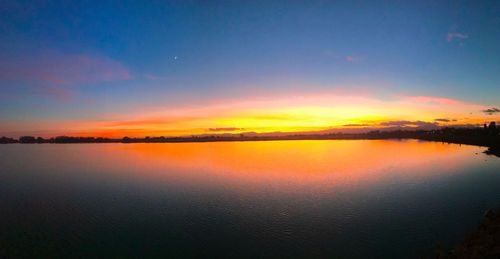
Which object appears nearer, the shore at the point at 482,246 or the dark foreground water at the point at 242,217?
the shore at the point at 482,246

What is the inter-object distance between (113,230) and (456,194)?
39806 millimetres

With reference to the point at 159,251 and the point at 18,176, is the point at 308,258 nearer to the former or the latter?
the point at 159,251

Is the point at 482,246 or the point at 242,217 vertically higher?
the point at 482,246

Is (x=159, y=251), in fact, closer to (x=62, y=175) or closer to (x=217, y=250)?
(x=217, y=250)

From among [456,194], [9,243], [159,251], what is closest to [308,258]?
[159,251]

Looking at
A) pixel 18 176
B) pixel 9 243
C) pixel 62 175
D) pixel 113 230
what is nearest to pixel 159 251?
pixel 113 230

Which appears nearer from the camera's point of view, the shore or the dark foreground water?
the shore

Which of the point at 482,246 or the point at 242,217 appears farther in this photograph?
the point at 242,217

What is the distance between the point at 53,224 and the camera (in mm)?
27625

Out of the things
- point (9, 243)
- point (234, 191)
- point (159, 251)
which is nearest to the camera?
point (159, 251)

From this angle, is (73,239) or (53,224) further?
(53,224)

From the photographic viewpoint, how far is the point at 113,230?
25719 millimetres

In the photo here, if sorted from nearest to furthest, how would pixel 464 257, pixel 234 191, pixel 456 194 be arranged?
pixel 464 257, pixel 456 194, pixel 234 191

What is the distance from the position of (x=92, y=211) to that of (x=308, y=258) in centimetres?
2400
